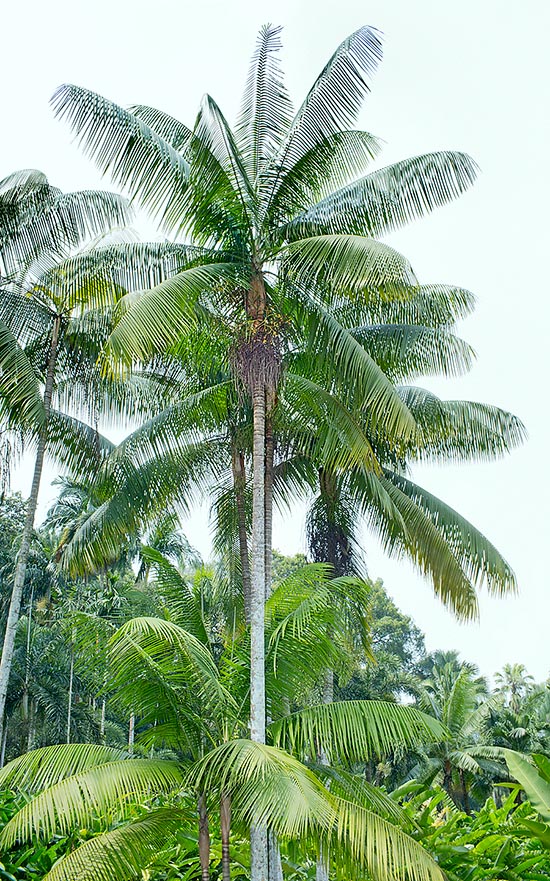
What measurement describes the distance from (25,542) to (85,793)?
6253 millimetres

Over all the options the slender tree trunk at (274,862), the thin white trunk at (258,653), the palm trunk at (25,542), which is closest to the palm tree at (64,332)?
the palm trunk at (25,542)

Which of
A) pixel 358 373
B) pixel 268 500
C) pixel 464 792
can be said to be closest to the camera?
pixel 358 373

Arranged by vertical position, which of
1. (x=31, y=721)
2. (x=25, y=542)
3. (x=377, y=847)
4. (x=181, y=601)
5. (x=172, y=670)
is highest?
(x=25, y=542)

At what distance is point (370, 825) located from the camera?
855 cm

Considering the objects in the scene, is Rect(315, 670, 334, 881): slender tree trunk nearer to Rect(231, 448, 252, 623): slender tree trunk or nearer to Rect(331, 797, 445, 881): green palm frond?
Rect(331, 797, 445, 881): green palm frond

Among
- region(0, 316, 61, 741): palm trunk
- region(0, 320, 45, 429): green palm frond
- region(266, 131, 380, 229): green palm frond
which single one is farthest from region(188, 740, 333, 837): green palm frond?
region(0, 320, 45, 429): green palm frond

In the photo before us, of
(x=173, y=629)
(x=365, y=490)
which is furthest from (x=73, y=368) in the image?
(x=173, y=629)

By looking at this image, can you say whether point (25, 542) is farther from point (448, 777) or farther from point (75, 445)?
point (448, 777)

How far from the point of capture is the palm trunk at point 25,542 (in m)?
13.0

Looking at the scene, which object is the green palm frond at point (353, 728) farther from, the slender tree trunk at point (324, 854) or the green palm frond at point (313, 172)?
the green palm frond at point (313, 172)

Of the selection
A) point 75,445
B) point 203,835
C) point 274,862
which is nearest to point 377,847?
point 203,835

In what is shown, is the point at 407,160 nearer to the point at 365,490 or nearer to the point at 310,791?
the point at 365,490

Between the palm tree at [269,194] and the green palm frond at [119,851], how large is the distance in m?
3.36

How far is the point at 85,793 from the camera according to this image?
8.16 meters
